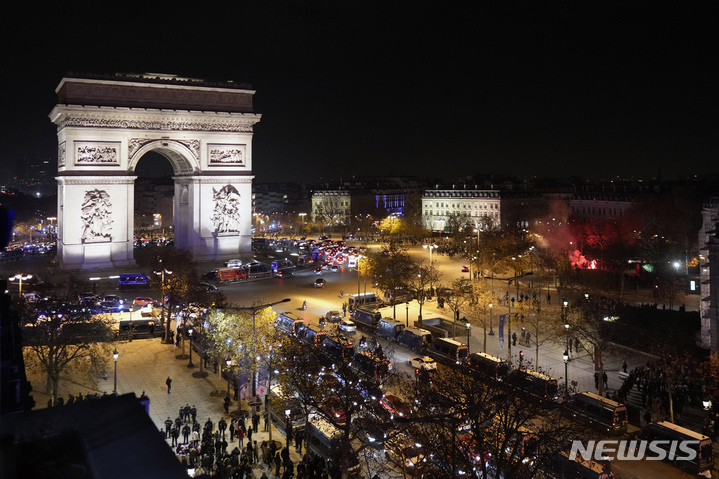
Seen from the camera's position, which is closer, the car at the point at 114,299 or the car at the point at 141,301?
the car at the point at 114,299

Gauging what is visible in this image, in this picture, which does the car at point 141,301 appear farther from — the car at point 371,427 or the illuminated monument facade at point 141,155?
the car at point 371,427

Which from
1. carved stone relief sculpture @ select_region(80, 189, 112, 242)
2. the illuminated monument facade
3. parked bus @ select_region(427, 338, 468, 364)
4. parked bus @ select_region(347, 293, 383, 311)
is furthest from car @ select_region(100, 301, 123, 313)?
parked bus @ select_region(427, 338, 468, 364)

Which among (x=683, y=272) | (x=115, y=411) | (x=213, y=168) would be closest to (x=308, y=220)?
(x=213, y=168)

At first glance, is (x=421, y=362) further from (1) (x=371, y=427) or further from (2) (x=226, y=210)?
(2) (x=226, y=210)

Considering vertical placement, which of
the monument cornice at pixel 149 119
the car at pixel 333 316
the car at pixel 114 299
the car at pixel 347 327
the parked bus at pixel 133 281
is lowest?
the car at pixel 347 327

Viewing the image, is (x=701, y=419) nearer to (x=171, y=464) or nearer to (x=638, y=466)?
(x=638, y=466)

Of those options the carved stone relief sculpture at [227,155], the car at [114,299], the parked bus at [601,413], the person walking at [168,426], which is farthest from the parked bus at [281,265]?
the parked bus at [601,413]

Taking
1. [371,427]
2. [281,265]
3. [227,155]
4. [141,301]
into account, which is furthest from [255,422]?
[281,265]
